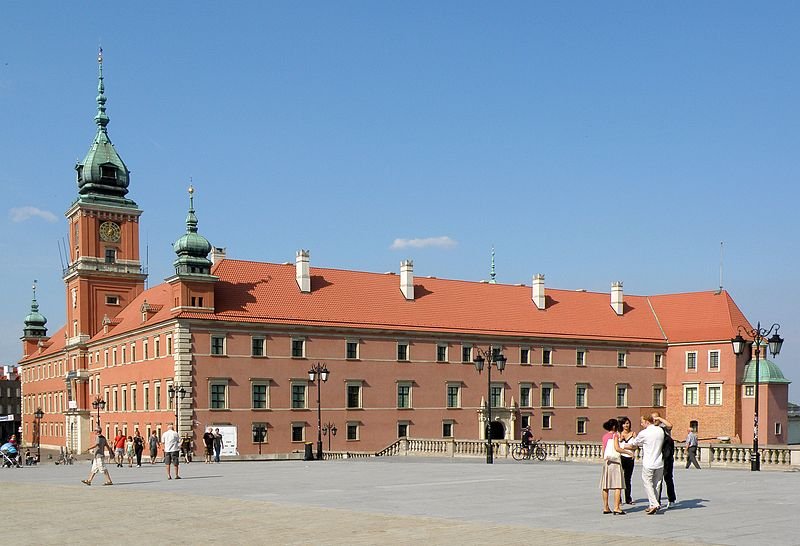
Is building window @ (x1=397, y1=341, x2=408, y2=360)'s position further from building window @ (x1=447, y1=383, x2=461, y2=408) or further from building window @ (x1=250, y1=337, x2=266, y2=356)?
building window @ (x1=250, y1=337, x2=266, y2=356)

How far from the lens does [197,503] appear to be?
20.6 m

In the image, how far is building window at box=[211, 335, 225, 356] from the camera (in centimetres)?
5925

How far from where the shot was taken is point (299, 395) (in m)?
61.9

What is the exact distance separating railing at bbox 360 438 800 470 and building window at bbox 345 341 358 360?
11032mm

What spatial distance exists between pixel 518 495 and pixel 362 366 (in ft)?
144

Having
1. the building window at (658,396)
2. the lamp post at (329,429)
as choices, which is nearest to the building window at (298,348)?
the lamp post at (329,429)

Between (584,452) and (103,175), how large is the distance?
55523mm

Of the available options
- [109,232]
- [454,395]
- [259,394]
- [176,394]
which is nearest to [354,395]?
[259,394]

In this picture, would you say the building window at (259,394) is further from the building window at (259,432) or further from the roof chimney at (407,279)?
the roof chimney at (407,279)

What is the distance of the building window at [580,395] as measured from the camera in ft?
245

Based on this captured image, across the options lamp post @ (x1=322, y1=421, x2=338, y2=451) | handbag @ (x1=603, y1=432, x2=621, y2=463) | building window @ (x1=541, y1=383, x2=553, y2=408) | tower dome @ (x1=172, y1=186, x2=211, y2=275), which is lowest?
lamp post @ (x1=322, y1=421, x2=338, y2=451)

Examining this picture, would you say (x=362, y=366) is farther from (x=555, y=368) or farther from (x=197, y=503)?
(x=197, y=503)

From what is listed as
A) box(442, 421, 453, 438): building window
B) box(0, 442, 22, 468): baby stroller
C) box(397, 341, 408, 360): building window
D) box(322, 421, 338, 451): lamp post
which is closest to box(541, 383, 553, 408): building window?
box(442, 421, 453, 438): building window

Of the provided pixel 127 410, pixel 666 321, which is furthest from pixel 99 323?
pixel 666 321
